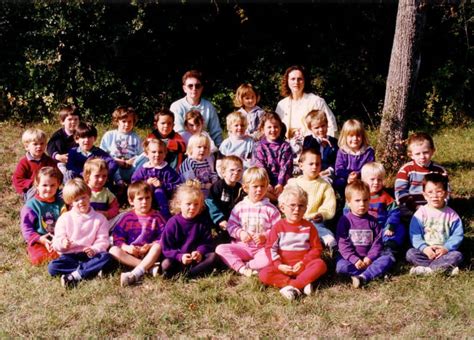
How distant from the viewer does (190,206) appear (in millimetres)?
5387

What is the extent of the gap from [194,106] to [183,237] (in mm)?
2868

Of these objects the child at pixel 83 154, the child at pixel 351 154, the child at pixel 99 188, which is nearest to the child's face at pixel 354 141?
the child at pixel 351 154

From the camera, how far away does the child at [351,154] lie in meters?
6.46

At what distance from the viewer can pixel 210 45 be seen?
1120 centimetres

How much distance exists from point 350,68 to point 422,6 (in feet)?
12.0

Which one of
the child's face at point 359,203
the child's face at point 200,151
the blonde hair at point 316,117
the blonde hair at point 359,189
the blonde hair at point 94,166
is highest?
the blonde hair at point 316,117

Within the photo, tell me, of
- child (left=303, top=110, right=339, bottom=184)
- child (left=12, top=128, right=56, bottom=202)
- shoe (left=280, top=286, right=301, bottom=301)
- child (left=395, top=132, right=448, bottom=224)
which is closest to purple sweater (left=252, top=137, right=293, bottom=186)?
child (left=303, top=110, right=339, bottom=184)

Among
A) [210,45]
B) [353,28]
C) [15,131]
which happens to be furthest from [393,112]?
[15,131]

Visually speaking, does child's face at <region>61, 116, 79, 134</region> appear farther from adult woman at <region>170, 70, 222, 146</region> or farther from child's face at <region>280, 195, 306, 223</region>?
child's face at <region>280, 195, 306, 223</region>

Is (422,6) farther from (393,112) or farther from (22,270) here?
(22,270)

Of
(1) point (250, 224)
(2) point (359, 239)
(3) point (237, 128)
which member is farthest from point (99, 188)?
(2) point (359, 239)

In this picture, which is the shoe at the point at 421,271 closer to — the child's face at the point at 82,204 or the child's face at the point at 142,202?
the child's face at the point at 142,202

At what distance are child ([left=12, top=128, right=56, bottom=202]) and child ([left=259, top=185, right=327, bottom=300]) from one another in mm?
2827

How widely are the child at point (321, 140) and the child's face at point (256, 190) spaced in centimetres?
128
